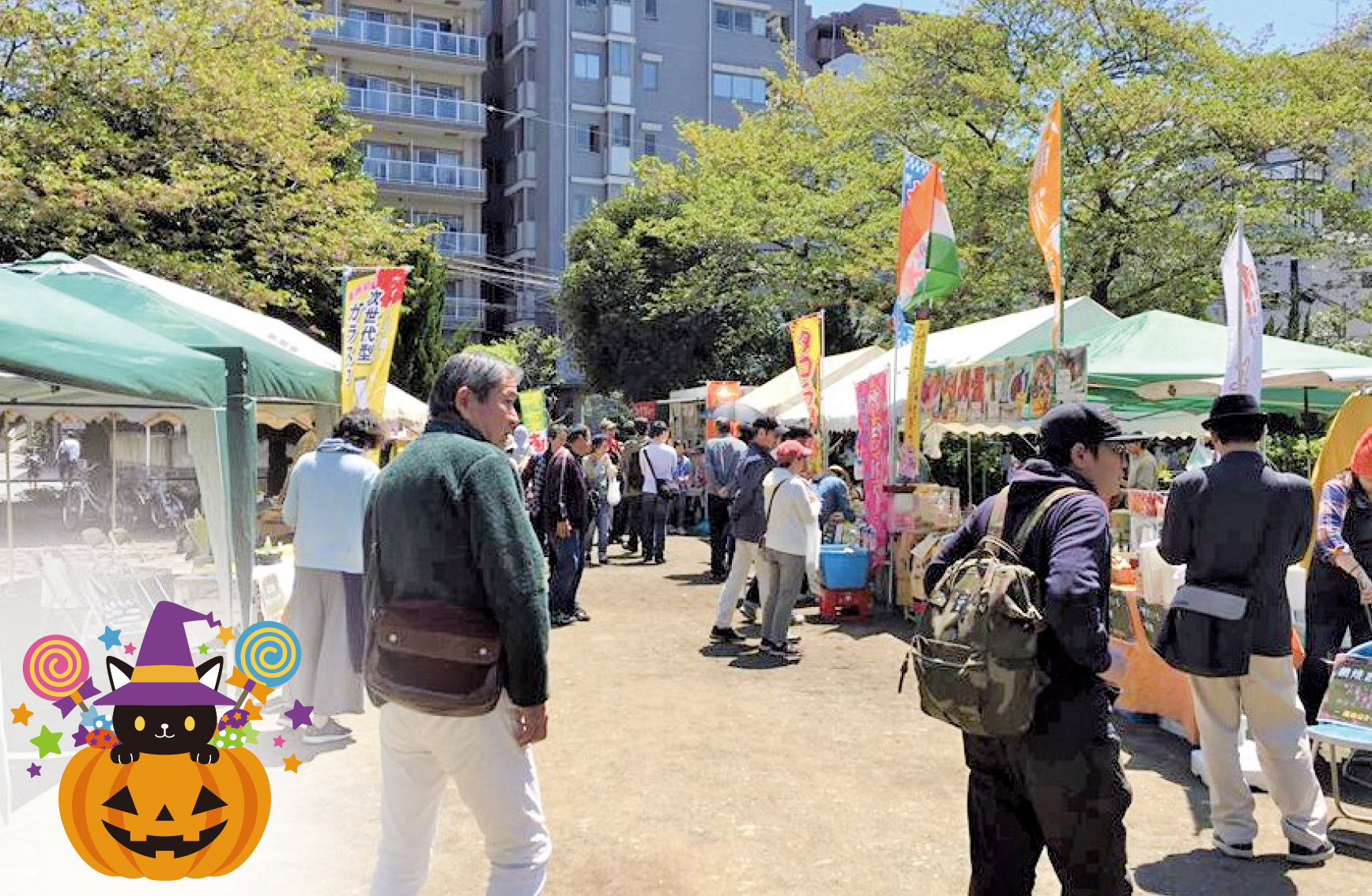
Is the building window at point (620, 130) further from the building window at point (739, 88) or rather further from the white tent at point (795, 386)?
the white tent at point (795, 386)

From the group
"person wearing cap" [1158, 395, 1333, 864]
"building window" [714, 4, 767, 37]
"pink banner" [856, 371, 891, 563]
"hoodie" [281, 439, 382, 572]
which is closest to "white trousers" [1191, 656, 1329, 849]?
"person wearing cap" [1158, 395, 1333, 864]

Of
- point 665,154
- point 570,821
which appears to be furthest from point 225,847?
point 665,154

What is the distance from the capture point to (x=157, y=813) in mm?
3553

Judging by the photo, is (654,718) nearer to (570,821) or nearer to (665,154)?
(570,821)

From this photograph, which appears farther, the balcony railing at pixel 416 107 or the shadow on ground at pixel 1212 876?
the balcony railing at pixel 416 107

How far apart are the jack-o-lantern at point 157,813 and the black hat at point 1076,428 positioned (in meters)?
3.05

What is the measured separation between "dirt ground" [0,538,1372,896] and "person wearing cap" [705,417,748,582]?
14.2ft

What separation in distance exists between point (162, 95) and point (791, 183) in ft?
42.9

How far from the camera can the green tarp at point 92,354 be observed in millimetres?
3881

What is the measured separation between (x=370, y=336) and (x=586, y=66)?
3648 cm

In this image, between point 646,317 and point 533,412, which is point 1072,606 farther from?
point 646,317

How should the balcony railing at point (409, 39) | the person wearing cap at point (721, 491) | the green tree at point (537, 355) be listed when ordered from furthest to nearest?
the balcony railing at point (409, 39), the green tree at point (537, 355), the person wearing cap at point (721, 491)

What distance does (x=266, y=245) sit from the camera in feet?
53.0

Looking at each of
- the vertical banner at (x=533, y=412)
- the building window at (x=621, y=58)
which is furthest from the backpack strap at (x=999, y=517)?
the building window at (x=621, y=58)
